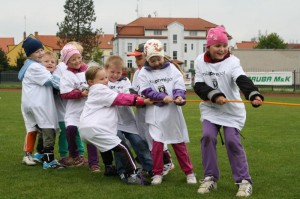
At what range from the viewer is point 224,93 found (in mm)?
5766

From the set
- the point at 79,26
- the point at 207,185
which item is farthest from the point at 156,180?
the point at 79,26

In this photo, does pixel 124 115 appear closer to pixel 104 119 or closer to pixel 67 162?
pixel 104 119

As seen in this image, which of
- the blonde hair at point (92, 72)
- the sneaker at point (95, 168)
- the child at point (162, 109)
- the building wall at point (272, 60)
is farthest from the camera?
the building wall at point (272, 60)

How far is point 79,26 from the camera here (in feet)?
263

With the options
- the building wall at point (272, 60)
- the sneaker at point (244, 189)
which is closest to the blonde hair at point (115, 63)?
the sneaker at point (244, 189)

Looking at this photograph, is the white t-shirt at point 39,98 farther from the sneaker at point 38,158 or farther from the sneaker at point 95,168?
the sneaker at point 95,168

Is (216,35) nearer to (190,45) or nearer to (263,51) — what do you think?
(263,51)

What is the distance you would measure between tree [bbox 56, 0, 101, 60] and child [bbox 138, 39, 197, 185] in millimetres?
72682

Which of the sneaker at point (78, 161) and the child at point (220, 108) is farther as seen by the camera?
the sneaker at point (78, 161)

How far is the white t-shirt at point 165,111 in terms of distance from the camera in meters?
6.23

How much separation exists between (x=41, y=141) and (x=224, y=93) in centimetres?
359

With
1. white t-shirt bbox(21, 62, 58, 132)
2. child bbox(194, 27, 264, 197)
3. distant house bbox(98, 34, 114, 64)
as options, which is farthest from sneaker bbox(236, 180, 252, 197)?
distant house bbox(98, 34, 114, 64)

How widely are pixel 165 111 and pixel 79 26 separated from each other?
7584 cm

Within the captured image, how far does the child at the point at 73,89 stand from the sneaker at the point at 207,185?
6.77ft
